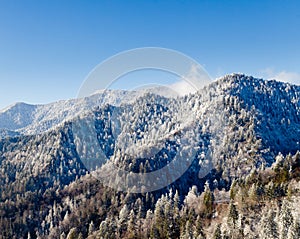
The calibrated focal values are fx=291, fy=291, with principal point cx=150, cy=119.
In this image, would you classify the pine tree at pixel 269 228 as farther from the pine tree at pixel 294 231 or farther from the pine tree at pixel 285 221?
the pine tree at pixel 294 231

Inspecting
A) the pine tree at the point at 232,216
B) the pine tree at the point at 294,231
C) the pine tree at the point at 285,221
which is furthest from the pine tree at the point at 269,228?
the pine tree at the point at 232,216

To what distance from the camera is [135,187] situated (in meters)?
181

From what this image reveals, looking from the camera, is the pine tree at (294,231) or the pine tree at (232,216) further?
the pine tree at (232,216)

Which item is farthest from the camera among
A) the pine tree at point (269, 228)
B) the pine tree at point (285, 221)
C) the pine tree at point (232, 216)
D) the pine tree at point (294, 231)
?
the pine tree at point (232, 216)

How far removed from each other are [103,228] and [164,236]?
21.5m

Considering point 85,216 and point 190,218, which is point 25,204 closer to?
point 85,216

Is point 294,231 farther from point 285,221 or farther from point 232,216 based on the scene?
point 232,216

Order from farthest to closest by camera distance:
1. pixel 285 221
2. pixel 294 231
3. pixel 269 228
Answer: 1. pixel 269 228
2. pixel 285 221
3. pixel 294 231

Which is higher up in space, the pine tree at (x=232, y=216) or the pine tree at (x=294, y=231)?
the pine tree at (x=232, y=216)

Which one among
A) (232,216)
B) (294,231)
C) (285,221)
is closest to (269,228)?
(285,221)

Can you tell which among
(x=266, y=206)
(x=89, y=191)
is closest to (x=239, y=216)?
(x=266, y=206)

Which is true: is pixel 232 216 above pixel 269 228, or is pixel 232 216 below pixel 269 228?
above

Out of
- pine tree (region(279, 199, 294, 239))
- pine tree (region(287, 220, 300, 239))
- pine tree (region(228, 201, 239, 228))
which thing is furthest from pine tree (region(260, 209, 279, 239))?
pine tree (region(228, 201, 239, 228))

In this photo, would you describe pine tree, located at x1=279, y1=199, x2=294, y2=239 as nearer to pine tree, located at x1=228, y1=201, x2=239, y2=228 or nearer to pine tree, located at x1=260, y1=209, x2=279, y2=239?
pine tree, located at x1=260, y1=209, x2=279, y2=239
